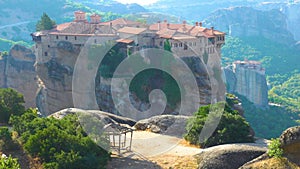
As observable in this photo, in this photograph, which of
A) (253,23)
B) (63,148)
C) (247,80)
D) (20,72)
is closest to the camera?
(63,148)

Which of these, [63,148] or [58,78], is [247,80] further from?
[63,148]

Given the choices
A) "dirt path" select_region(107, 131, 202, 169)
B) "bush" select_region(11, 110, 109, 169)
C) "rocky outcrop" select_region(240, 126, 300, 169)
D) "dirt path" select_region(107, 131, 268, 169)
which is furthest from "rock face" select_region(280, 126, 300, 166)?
"bush" select_region(11, 110, 109, 169)

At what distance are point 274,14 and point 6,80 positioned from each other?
5761 inches

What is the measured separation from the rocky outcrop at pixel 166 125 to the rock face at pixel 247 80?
69881mm

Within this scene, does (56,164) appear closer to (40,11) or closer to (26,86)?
(26,86)

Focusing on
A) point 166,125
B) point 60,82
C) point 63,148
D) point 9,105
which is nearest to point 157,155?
point 63,148

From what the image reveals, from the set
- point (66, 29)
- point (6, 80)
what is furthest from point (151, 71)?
point (6, 80)

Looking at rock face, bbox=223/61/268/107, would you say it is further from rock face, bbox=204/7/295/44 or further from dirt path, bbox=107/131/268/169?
dirt path, bbox=107/131/268/169

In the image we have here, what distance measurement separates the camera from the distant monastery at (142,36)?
41.2 metres

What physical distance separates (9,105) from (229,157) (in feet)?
39.7

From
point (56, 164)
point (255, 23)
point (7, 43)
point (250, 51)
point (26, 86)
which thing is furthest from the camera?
point (255, 23)

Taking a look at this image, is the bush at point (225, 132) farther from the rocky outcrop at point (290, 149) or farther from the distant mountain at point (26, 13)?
the distant mountain at point (26, 13)

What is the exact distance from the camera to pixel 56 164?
465 inches

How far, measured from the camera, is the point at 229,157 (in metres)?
13.1
